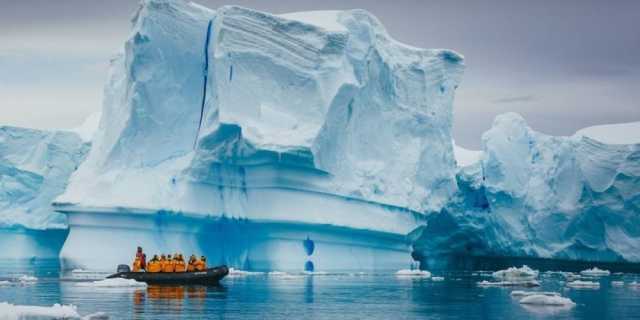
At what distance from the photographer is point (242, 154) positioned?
1000 inches

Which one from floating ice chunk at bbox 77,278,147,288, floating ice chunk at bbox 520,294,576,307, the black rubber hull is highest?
the black rubber hull

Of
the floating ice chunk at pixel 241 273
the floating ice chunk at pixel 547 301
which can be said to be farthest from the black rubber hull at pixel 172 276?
the floating ice chunk at pixel 547 301

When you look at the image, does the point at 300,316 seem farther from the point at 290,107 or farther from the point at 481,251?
the point at 481,251

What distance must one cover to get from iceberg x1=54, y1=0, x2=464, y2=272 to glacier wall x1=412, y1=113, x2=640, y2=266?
6.03 meters

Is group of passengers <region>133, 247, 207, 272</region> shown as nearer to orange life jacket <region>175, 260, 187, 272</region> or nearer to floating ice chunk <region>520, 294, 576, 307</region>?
orange life jacket <region>175, 260, 187, 272</region>

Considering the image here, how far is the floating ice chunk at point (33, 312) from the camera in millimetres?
11391

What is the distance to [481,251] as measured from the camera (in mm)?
35406

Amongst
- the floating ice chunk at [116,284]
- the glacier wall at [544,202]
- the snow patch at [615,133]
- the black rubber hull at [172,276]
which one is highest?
the snow patch at [615,133]

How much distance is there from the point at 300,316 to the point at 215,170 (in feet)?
40.6

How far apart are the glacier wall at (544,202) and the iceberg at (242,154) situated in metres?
6.03

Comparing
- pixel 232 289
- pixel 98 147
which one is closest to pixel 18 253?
pixel 98 147

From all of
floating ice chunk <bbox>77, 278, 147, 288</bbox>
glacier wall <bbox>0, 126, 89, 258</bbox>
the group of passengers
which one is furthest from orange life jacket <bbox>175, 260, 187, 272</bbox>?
glacier wall <bbox>0, 126, 89, 258</bbox>

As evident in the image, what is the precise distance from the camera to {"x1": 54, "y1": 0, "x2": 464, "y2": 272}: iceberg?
25500 millimetres

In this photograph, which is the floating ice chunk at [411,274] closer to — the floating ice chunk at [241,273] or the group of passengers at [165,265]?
the floating ice chunk at [241,273]
